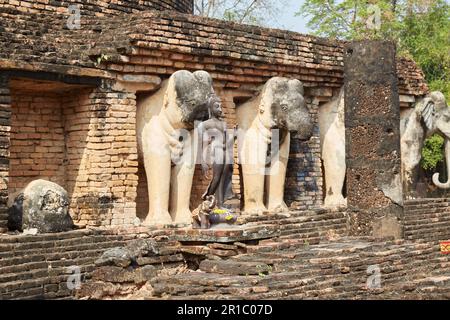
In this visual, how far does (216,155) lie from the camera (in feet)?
37.5

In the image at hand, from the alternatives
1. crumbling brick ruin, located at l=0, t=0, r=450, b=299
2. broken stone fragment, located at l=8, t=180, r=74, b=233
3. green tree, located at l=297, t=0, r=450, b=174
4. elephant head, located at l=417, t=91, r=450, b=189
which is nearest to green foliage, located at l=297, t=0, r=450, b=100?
green tree, located at l=297, t=0, r=450, b=174

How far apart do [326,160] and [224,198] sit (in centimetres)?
430

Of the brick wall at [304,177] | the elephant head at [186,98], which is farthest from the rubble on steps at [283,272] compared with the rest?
the brick wall at [304,177]

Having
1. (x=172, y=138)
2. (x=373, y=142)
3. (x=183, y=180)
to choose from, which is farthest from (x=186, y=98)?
(x=373, y=142)

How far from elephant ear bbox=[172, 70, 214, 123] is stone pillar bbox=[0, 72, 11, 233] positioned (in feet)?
8.22

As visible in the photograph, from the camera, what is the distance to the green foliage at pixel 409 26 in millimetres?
24000

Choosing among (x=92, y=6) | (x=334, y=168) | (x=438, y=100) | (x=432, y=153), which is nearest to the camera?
(x=92, y=6)

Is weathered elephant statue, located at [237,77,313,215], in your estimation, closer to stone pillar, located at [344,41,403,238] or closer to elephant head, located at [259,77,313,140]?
elephant head, located at [259,77,313,140]

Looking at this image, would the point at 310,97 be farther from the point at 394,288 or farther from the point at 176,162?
the point at 394,288

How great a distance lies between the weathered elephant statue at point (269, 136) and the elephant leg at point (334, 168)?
5.11 ft

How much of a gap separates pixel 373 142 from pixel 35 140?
4867 millimetres

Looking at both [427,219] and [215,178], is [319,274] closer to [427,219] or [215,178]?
[215,178]

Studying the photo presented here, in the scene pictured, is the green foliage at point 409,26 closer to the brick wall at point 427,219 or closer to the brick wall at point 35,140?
the brick wall at point 427,219
